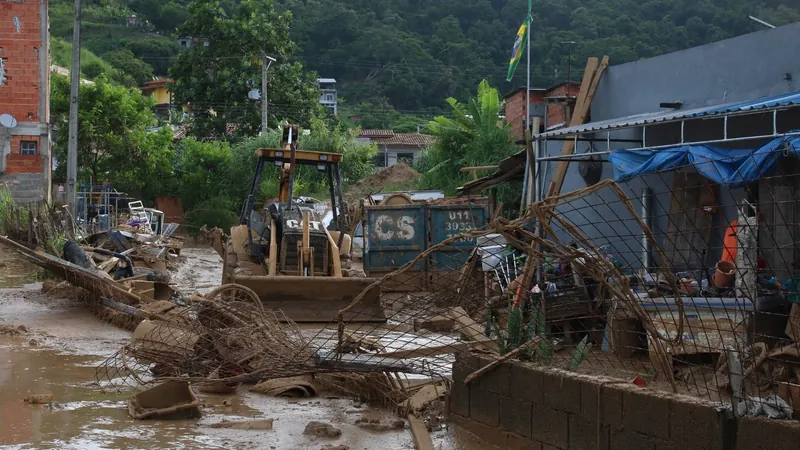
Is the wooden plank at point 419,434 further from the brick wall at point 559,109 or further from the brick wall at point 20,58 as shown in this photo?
the brick wall at point 20,58

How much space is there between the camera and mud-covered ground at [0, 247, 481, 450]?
26.0 ft

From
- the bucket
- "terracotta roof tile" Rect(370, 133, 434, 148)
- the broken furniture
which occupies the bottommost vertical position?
the broken furniture

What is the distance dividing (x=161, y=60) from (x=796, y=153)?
7533 cm

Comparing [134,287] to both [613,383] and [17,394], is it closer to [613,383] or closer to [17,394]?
[17,394]

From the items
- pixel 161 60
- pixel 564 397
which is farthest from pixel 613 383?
pixel 161 60

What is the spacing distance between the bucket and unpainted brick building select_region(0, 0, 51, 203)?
25238 millimetres

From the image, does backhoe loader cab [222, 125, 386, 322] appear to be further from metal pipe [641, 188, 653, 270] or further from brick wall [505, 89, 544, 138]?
brick wall [505, 89, 544, 138]

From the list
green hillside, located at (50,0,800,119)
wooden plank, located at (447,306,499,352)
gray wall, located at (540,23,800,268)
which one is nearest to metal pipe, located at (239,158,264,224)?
gray wall, located at (540,23,800,268)

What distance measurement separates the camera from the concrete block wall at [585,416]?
5828 millimetres

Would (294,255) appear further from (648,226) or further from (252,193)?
(648,226)

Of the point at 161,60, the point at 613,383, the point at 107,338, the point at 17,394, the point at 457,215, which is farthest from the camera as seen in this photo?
the point at 161,60

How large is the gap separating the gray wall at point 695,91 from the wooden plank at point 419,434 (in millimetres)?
3929

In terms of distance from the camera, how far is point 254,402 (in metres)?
9.62

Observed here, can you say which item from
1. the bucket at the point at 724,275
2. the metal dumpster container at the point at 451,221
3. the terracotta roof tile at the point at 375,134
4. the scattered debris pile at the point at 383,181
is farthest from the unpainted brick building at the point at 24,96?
the terracotta roof tile at the point at 375,134
